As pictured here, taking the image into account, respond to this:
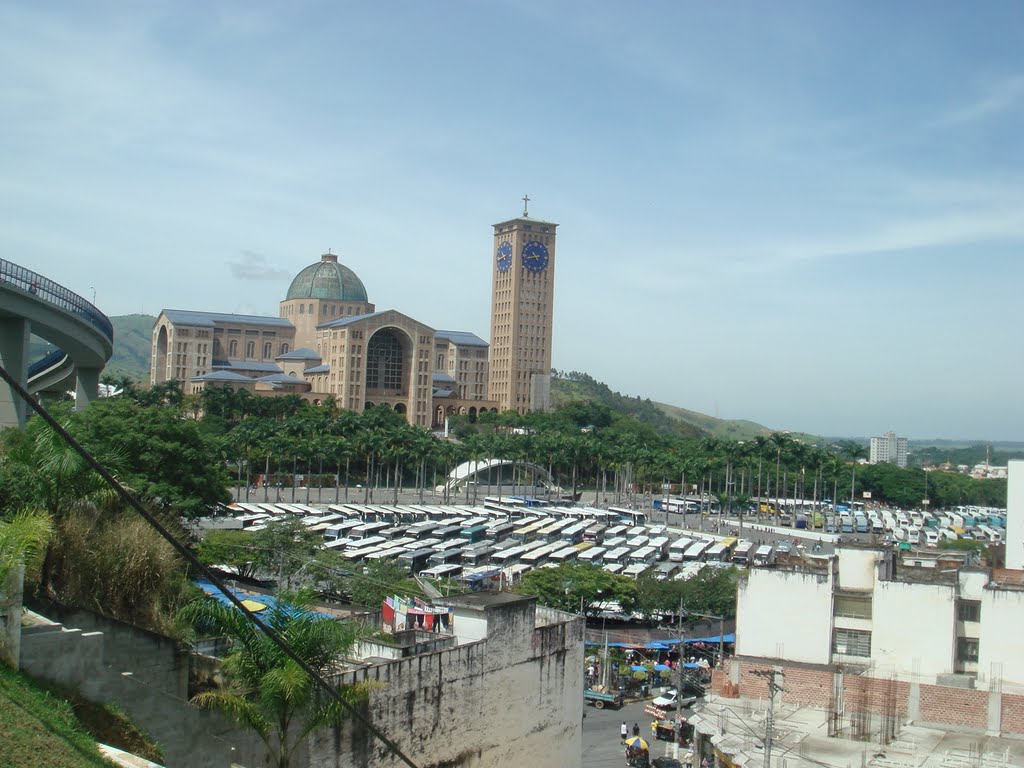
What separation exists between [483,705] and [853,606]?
420 inches

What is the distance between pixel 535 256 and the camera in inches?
4727

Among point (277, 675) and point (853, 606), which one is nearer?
point (277, 675)

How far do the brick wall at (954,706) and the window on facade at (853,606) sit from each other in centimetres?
250

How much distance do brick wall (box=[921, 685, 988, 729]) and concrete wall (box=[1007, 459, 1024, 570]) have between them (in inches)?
387

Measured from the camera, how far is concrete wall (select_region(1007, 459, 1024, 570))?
28.2m

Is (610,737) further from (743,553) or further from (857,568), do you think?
(743,553)

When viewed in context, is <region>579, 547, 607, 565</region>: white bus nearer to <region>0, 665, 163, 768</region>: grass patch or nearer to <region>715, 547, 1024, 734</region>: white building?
<region>715, 547, 1024, 734</region>: white building

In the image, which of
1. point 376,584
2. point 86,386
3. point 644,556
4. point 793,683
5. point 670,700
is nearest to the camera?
point 793,683

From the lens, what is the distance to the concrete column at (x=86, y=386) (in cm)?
4353

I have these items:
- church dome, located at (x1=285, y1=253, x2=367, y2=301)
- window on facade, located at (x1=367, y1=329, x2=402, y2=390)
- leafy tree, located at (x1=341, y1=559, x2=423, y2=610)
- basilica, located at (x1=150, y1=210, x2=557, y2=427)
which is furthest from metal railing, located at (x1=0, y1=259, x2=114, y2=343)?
church dome, located at (x1=285, y1=253, x2=367, y2=301)

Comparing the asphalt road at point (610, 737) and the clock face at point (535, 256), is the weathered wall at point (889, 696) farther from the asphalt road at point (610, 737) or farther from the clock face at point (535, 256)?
the clock face at point (535, 256)

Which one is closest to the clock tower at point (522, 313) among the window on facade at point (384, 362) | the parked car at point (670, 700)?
the window on facade at point (384, 362)

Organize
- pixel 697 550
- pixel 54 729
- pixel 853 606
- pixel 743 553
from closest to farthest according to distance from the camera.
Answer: pixel 54 729 → pixel 853 606 → pixel 697 550 → pixel 743 553

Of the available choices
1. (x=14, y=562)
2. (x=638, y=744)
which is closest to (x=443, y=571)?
(x=638, y=744)
